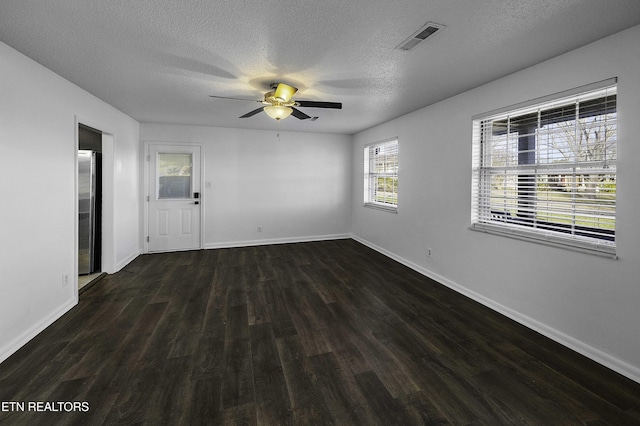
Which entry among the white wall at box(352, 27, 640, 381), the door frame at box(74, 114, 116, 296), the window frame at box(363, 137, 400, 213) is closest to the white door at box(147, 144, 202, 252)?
the door frame at box(74, 114, 116, 296)

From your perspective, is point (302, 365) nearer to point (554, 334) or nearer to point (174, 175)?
point (554, 334)

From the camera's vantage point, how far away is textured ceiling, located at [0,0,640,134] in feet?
6.04

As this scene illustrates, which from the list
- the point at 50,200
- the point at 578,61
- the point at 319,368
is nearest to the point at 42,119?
the point at 50,200

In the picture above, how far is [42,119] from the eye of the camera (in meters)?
2.64

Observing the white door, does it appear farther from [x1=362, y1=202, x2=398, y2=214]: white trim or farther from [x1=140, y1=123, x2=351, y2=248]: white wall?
[x1=362, y1=202, x2=398, y2=214]: white trim

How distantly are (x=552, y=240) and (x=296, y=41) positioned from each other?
276cm

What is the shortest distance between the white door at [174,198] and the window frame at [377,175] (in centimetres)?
335

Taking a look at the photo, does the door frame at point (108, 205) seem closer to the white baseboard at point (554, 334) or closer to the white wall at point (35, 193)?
the white wall at point (35, 193)

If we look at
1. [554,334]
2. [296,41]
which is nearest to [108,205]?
[296,41]

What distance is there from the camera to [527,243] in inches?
110

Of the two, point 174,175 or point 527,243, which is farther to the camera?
point 174,175

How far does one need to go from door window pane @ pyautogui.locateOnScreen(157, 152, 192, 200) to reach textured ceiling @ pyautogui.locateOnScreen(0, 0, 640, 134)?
199cm

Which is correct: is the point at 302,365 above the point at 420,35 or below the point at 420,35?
below

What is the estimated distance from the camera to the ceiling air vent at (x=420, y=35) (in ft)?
6.66
